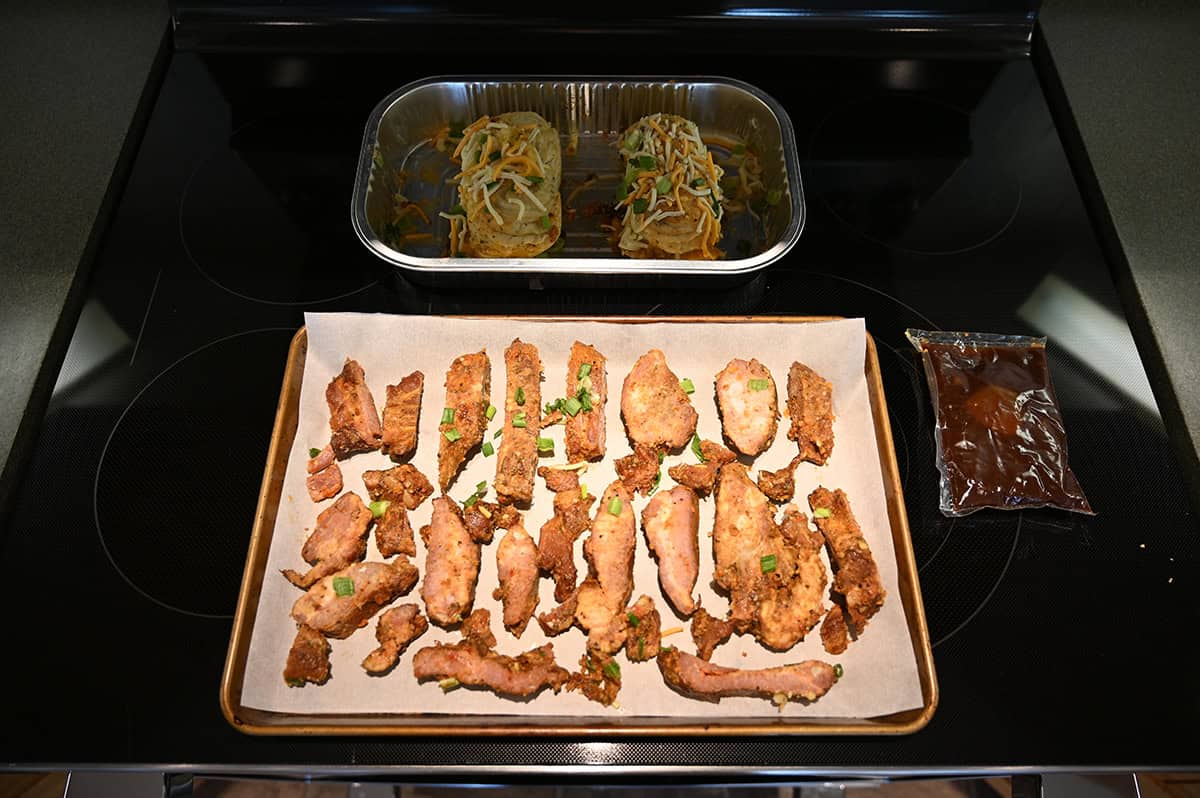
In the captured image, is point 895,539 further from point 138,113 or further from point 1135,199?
point 138,113

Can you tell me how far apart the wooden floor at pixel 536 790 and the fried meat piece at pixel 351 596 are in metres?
0.44

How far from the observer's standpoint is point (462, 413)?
2707mm

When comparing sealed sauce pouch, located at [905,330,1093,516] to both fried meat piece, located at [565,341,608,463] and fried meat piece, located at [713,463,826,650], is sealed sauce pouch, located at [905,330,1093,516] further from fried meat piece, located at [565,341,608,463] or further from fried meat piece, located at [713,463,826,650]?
fried meat piece, located at [565,341,608,463]

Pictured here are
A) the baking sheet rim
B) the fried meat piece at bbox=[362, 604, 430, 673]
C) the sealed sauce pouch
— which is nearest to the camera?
the baking sheet rim

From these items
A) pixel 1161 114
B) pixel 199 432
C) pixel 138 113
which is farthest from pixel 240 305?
pixel 1161 114

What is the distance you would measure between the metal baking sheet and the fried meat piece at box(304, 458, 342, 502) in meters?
0.91

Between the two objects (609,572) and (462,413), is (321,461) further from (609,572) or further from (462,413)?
(609,572)

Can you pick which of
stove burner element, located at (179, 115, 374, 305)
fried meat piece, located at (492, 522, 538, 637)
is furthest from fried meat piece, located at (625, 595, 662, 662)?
stove burner element, located at (179, 115, 374, 305)

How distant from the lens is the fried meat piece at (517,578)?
7.91 feet

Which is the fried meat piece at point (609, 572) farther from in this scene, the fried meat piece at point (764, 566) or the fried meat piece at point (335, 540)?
the fried meat piece at point (335, 540)

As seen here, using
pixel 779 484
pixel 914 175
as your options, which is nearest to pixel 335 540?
pixel 779 484

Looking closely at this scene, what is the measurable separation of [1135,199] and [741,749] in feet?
9.94

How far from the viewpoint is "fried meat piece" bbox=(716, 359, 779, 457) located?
270 centimetres

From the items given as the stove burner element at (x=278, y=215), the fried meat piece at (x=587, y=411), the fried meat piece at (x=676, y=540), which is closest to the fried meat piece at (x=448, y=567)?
the fried meat piece at (x=587, y=411)
